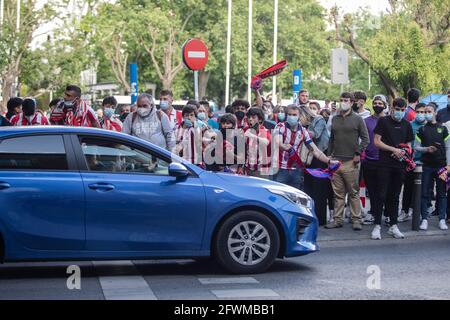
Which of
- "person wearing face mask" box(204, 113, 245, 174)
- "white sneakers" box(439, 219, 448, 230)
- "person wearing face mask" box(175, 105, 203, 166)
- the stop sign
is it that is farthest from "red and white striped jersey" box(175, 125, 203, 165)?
"white sneakers" box(439, 219, 448, 230)

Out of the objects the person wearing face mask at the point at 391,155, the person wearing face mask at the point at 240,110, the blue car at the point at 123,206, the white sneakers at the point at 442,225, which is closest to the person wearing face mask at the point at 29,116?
the person wearing face mask at the point at 240,110

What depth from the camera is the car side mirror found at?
9.77 m

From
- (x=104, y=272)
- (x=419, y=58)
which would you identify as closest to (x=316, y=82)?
(x=419, y=58)

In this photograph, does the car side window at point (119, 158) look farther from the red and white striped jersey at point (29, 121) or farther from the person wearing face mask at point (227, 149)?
the red and white striped jersey at point (29, 121)

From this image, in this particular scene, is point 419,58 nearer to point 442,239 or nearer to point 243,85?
point 243,85

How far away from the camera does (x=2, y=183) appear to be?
30.9 feet

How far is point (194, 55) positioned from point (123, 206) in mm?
7390

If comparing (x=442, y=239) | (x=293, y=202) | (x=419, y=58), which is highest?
(x=419, y=58)

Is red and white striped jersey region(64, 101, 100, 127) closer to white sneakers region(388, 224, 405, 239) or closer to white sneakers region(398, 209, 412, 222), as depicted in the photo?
white sneakers region(388, 224, 405, 239)

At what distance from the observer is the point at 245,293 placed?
896 centimetres

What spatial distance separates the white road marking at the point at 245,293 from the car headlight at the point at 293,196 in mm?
1444

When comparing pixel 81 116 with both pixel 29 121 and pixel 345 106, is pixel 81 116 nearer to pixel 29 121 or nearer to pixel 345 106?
pixel 29 121

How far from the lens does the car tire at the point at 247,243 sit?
395 inches
